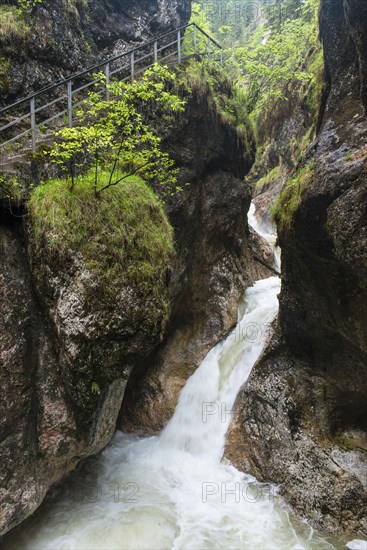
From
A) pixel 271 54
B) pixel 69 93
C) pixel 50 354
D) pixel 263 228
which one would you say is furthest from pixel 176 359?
pixel 263 228

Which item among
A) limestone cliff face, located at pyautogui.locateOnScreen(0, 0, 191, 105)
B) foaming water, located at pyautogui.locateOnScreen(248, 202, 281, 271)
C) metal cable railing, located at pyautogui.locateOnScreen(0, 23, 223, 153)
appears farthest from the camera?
foaming water, located at pyautogui.locateOnScreen(248, 202, 281, 271)

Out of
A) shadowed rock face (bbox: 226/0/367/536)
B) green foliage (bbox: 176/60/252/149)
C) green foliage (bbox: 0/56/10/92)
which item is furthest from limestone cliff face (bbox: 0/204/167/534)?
green foliage (bbox: 176/60/252/149)

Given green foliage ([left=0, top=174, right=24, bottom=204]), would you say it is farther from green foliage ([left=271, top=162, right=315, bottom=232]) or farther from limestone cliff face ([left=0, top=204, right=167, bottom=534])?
green foliage ([left=271, top=162, right=315, bottom=232])

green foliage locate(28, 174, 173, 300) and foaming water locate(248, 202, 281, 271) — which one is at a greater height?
foaming water locate(248, 202, 281, 271)

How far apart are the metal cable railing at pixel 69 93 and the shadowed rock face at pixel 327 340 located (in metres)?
4.28

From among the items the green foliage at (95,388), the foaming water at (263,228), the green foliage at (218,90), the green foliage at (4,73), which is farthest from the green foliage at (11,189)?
the foaming water at (263,228)

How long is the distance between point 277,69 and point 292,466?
39.4 feet

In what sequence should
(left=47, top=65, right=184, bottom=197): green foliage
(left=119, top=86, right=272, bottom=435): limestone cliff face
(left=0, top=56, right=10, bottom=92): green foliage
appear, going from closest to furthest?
(left=47, top=65, right=184, bottom=197): green foliage → (left=0, top=56, right=10, bottom=92): green foliage → (left=119, top=86, right=272, bottom=435): limestone cliff face

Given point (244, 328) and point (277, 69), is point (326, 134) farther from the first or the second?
point (277, 69)

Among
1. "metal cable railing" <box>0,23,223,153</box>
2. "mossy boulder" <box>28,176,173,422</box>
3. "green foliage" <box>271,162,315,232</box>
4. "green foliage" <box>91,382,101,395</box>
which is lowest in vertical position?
"green foliage" <box>91,382,101,395</box>

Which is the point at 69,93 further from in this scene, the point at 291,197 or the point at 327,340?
the point at 327,340

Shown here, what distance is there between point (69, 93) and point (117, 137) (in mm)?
1340

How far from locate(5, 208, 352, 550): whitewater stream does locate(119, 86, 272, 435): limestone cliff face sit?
0.53m

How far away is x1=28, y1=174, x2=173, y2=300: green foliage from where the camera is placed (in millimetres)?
5910
